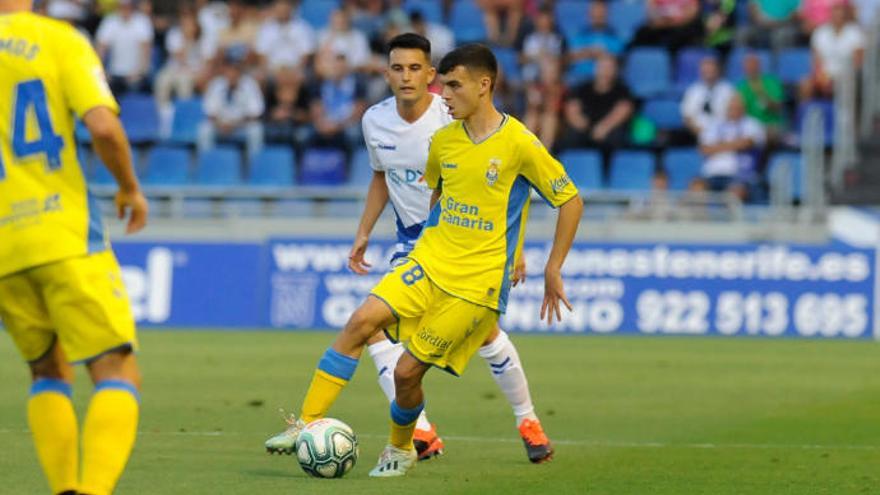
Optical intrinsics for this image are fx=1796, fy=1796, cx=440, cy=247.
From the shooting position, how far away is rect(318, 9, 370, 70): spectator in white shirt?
23.8 meters

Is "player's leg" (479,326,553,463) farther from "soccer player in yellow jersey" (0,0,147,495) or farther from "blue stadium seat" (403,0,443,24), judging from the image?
"blue stadium seat" (403,0,443,24)

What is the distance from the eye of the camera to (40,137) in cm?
657

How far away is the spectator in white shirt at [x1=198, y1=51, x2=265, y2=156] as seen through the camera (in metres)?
23.2

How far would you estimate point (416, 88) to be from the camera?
9.82 meters

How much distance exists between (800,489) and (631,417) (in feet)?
11.4

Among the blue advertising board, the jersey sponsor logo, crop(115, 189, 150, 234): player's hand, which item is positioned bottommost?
the blue advertising board

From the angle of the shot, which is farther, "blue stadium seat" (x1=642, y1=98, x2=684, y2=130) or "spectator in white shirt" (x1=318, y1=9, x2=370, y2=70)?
"spectator in white shirt" (x1=318, y1=9, x2=370, y2=70)

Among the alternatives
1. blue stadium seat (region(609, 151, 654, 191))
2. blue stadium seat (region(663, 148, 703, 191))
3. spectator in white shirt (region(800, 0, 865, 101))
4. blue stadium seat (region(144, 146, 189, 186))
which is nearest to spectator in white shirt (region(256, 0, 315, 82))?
blue stadium seat (region(144, 146, 189, 186))

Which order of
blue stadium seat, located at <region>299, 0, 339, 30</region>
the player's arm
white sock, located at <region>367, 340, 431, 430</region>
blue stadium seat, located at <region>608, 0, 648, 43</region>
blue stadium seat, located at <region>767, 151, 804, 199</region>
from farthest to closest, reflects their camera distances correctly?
blue stadium seat, located at <region>299, 0, 339, 30</region>, blue stadium seat, located at <region>608, 0, 648, 43</region>, blue stadium seat, located at <region>767, 151, 804, 199</region>, white sock, located at <region>367, 340, 431, 430</region>, the player's arm

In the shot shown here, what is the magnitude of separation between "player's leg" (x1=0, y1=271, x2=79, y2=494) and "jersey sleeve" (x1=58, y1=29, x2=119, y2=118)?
0.72m

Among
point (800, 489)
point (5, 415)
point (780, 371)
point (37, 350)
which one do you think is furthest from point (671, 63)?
point (37, 350)

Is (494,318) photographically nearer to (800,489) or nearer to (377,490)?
(377,490)

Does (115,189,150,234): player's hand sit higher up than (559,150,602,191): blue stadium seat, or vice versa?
(115,189,150,234): player's hand

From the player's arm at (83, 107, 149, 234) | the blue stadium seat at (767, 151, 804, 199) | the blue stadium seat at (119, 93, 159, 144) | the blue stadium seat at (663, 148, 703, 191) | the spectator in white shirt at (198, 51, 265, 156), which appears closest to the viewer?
the player's arm at (83, 107, 149, 234)
